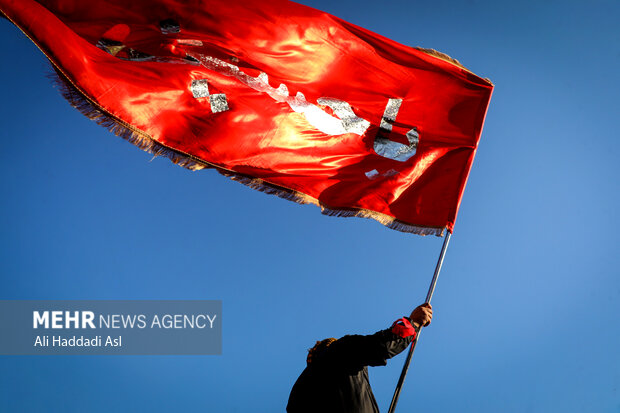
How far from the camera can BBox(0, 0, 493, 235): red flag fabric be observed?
4.92 m

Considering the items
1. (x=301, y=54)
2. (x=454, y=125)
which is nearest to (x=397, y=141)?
(x=454, y=125)

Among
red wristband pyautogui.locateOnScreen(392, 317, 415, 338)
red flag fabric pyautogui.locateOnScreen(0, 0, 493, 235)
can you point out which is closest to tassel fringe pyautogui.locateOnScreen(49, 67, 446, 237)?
red flag fabric pyautogui.locateOnScreen(0, 0, 493, 235)

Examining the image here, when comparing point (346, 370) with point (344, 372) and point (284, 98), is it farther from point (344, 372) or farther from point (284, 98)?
point (284, 98)

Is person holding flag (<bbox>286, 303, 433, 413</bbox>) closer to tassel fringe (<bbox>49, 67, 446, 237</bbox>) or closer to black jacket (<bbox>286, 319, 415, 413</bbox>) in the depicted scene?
black jacket (<bbox>286, 319, 415, 413</bbox>)

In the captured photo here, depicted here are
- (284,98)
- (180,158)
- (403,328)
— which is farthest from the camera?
(284,98)

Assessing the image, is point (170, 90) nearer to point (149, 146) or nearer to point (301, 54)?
point (149, 146)

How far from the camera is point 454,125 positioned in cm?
578

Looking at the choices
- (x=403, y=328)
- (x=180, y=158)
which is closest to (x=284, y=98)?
(x=180, y=158)

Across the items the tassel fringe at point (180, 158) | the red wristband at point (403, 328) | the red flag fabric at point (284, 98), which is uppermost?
the red flag fabric at point (284, 98)

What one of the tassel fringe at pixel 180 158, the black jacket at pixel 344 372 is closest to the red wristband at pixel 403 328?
the black jacket at pixel 344 372

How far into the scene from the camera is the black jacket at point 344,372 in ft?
13.9

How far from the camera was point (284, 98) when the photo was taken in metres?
5.68

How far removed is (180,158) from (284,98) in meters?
1.29

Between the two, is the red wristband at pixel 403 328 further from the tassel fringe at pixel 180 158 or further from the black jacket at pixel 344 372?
the tassel fringe at pixel 180 158
